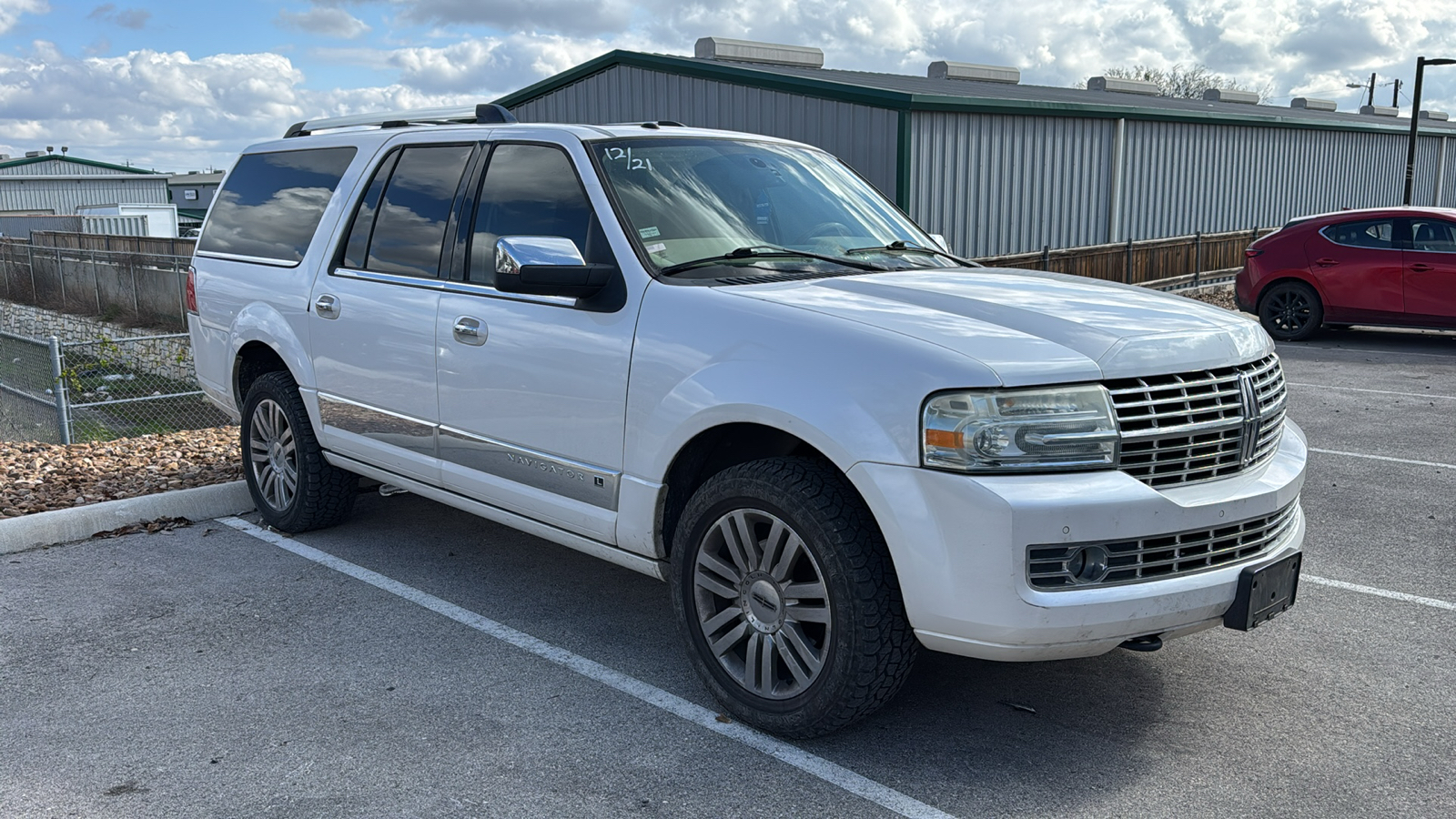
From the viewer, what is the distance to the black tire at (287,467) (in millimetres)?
5906

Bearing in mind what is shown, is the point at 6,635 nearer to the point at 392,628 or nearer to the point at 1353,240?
the point at 392,628

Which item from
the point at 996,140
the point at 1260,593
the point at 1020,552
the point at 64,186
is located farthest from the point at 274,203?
the point at 64,186

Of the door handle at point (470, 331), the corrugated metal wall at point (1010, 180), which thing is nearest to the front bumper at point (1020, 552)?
the door handle at point (470, 331)

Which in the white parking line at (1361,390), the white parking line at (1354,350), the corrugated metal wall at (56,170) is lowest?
the white parking line at (1361,390)

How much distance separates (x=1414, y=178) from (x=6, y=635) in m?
33.1

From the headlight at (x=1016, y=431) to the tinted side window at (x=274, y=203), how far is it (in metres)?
3.67

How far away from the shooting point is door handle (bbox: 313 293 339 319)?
215 inches

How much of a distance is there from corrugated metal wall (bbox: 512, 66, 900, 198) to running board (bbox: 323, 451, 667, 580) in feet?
31.8

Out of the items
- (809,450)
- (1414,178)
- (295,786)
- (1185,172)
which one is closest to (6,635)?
(295,786)

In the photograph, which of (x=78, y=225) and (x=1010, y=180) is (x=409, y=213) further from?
(x=78, y=225)

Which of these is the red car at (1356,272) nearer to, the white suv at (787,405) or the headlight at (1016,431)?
the white suv at (787,405)

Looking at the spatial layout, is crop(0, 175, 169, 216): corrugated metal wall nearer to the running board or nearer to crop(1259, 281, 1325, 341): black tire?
crop(1259, 281, 1325, 341): black tire

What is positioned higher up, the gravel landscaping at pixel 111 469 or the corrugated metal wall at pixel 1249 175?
the corrugated metal wall at pixel 1249 175

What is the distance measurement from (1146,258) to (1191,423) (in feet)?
57.3
